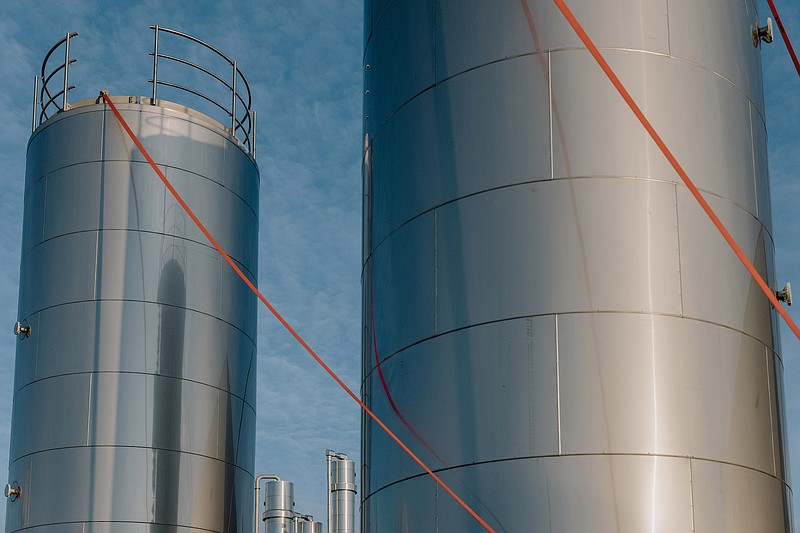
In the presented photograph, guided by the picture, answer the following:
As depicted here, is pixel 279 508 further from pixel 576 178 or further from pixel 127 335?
pixel 576 178

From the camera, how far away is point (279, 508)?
2152 centimetres

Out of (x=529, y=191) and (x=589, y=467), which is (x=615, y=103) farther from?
(x=589, y=467)

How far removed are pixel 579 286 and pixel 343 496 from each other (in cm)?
1603

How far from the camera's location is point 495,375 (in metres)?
9.11

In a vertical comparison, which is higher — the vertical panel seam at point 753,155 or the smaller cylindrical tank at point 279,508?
the vertical panel seam at point 753,155

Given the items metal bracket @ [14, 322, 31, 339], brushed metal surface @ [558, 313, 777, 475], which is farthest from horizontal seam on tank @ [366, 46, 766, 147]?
metal bracket @ [14, 322, 31, 339]

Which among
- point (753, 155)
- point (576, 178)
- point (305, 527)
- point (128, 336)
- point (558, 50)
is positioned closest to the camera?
point (576, 178)

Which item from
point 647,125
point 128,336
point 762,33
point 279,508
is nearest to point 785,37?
point 762,33

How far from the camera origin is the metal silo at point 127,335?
16.9 m

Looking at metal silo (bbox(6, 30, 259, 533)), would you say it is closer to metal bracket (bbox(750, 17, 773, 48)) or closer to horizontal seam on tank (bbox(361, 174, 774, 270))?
horizontal seam on tank (bbox(361, 174, 774, 270))

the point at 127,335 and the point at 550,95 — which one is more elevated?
the point at 127,335

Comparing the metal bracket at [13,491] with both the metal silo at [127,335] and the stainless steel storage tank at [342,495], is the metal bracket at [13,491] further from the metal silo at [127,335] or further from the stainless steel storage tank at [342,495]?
the stainless steel storage tank at [342,495]

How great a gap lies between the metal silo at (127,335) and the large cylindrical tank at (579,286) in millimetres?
7555

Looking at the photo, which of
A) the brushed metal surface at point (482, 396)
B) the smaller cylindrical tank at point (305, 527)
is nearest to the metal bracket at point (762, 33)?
the brushed metal surface at point (482, 396)
